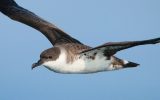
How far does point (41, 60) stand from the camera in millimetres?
16359

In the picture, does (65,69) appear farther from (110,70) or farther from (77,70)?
(110,70)

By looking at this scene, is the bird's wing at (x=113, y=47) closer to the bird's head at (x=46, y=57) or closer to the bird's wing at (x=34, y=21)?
the bird's head at (x=46, y=57)

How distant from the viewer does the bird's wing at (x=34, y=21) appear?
19.2m

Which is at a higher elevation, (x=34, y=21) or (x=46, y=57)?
(x=34, y=21)

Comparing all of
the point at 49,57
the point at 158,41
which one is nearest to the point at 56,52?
the point at 49,57

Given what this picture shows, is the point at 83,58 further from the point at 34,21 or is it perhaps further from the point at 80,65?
the point at 34,21

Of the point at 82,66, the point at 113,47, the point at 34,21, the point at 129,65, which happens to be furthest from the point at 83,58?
the point at 34,21

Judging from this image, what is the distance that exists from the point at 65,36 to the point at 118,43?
3.96 m

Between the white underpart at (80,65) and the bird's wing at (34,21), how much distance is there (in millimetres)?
1997

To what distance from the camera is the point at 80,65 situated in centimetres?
1655

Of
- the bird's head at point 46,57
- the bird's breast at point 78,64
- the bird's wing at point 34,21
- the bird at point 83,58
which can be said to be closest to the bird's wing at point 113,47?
the bird at point 83,58

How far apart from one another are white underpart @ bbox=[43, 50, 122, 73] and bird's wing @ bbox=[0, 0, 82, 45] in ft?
6.55

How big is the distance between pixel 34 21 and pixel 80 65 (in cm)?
416

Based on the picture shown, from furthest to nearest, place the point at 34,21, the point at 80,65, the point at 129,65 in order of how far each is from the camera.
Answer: the point at 34,21 → the point at 129,65 → the point at 80,65
